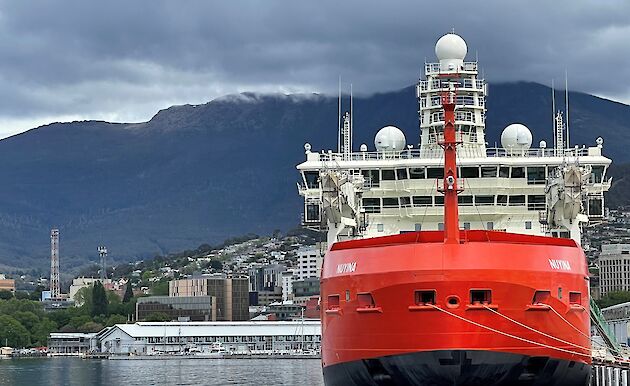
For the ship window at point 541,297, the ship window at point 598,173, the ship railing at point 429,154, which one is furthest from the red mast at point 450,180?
the ship window at point 598,173

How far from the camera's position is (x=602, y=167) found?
58125mm

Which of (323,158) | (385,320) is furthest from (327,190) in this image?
(385,320)

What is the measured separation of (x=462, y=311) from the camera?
135ft

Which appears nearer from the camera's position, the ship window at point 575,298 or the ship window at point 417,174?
the ship window at point 575,298

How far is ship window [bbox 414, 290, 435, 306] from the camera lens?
4153 cm

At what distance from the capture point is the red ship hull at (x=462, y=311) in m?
41.3

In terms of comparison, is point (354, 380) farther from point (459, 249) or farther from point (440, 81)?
point (440, 81)

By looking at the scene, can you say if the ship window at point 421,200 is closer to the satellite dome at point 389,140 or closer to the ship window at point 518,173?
the ship window at point 518,173

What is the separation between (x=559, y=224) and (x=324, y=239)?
14928 millimetres

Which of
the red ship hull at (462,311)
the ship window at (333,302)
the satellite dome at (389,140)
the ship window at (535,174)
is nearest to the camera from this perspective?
the red ship hull at (462,311)

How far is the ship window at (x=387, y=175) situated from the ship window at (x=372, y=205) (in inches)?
36.4

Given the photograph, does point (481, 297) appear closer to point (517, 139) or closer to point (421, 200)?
point (421, 200)

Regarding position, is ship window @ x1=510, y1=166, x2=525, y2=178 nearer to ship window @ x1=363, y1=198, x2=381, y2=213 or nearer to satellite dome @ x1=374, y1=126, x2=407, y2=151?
ship window @ x1=363, y1=198, x2=381, y2=213

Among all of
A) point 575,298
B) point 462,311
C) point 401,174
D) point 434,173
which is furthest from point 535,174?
point 462,311
